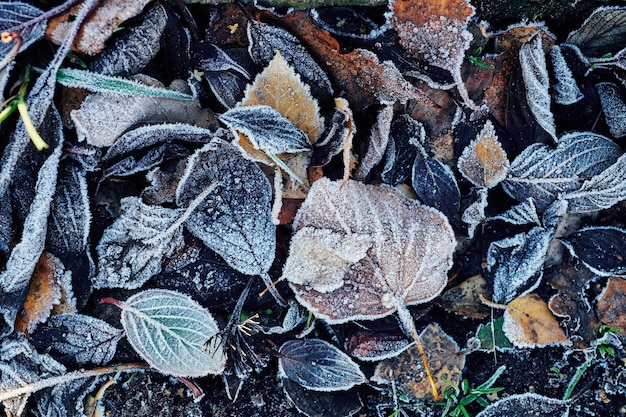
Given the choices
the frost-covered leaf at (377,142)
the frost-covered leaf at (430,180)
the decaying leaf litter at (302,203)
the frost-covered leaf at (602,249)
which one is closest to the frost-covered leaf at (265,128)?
the decaying leaf litter at (302,203)

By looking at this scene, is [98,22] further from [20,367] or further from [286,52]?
[20,367]

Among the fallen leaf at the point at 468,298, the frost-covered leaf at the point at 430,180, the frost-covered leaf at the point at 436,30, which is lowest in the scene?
the fallen leaf at the point at 468,298

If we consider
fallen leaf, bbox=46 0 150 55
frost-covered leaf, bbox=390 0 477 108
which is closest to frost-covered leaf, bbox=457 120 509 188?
frost-covered leaf, bbox=390 0 477 108

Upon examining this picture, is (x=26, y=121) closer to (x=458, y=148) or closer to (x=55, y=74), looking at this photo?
(x=55, y=74)

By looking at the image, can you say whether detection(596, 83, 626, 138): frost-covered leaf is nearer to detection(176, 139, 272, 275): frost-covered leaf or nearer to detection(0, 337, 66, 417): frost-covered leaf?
detection(176, 139, 272, 275): frost-covered leaf

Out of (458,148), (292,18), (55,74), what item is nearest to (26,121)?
(55,74)

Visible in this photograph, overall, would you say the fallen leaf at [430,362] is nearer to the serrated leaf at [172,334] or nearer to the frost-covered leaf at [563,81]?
the serrated leaf at [172,334]

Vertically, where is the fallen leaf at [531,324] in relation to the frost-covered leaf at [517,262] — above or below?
below
